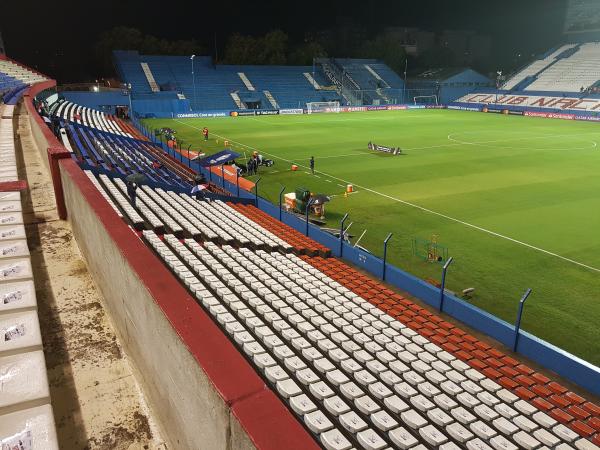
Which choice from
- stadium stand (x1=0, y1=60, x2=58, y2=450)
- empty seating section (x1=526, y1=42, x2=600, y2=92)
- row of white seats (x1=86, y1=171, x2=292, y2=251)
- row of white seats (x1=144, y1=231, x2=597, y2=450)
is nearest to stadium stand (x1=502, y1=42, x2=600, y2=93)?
empty seating section (x1=526, y1=42, x2=600, y2=92)

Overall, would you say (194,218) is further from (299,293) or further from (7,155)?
(299,293)

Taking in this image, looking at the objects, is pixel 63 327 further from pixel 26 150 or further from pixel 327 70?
pixel 327 70

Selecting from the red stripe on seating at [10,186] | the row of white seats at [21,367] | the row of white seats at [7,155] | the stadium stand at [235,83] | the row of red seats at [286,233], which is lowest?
the row of red seats at [286,233]

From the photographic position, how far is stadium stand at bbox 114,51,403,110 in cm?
7594

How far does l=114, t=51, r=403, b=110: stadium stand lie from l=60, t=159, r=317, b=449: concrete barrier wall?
67.9 metres

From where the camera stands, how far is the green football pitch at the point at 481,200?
1459 cm

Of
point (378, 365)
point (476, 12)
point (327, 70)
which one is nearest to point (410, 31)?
point (476, 12)

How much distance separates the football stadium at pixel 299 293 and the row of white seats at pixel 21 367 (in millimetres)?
18

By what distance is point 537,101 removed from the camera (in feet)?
240

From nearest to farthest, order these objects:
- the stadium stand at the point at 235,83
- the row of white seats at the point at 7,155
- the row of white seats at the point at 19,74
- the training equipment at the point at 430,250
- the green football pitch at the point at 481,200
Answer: the row of white seats at the point at 7,155
the green football pitch at the point at 481,200
the training equipment at the point at 430,250
the row of white seats at the point at 19,74
the stadium stand at the point at 235,83

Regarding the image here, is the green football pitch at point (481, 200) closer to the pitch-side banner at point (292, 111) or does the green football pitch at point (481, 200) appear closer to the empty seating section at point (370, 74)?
the pitch-side banner at point (292, 111)

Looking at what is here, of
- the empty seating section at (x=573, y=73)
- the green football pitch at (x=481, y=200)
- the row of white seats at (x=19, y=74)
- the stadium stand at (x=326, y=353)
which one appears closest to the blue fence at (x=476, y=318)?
the stadium stand at (x=326, y=353)

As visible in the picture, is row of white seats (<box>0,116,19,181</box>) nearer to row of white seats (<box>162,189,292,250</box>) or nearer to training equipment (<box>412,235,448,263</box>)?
row of white seats (<box>162,189,292,250</box>)

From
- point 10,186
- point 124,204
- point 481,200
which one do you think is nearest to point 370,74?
point 481,200
